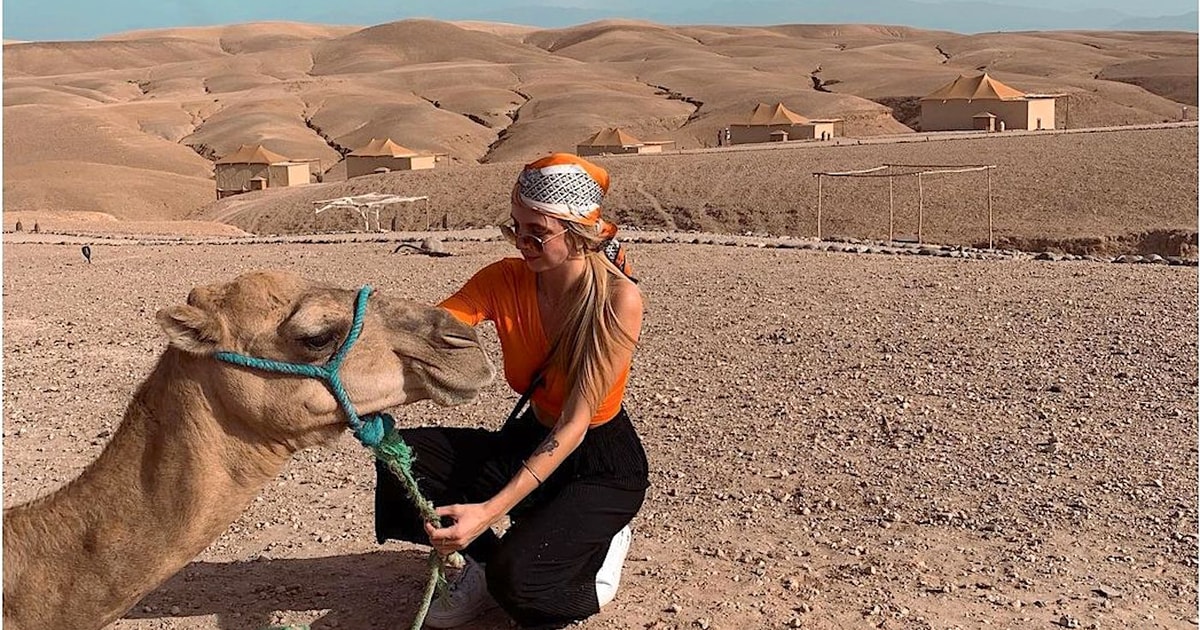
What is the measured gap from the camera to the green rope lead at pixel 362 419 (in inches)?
122

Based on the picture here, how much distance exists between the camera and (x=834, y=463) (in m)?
6.39

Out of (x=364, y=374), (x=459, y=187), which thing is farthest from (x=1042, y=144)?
(x=364, y=374)

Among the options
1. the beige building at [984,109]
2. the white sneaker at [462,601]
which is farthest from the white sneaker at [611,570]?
the beige building at [984,109]

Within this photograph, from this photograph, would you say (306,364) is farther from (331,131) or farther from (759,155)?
(331,131)

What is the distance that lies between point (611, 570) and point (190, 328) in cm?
195

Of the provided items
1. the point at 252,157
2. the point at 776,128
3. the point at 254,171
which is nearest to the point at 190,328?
the point at 254,171

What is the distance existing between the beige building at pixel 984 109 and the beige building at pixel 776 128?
3901 millimetres

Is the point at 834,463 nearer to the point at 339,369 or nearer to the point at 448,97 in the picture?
the point at 339,369

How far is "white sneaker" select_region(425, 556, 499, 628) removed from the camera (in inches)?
175

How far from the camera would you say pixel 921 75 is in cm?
7275

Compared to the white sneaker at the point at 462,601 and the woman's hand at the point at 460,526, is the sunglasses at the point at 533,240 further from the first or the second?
the white sneaker at the point at 462,601

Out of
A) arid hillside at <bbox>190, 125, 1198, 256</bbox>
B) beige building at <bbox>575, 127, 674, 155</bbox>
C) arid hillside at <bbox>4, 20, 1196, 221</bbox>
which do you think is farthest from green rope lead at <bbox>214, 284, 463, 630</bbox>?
beige building at <bbox>575, 127, 674, 155</bbox>

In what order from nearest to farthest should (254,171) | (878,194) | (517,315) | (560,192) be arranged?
(560,192), (517,315), (878,194), (254,171)

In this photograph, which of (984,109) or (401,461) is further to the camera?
(984,109)
